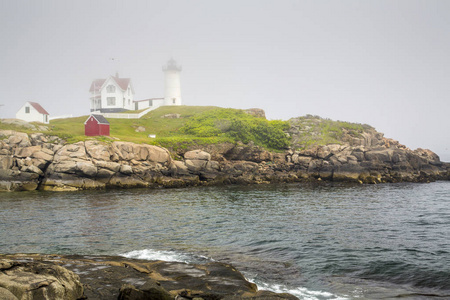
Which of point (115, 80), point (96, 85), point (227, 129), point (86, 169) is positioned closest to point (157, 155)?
point (86, 169)

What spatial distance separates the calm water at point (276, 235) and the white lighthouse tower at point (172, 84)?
74098mm

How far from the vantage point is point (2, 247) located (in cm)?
1952

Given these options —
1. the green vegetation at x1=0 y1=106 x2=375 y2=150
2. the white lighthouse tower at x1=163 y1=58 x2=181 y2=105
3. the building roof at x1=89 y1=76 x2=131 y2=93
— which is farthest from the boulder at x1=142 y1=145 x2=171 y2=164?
the white lighthouse tower at x1=163 y1=58 x2=181 y2=105

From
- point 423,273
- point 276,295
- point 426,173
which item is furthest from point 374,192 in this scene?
point 276,295

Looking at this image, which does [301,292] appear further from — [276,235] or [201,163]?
[201,163]

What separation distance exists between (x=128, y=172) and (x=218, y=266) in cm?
3756

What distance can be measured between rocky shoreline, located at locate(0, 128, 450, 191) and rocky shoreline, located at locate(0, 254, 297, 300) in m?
33.9

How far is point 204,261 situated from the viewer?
17.0 metres

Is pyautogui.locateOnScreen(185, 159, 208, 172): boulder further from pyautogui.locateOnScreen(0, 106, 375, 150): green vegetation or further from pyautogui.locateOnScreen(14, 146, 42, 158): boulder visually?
pyautogui.locateOnScreen(14, 146, 42, 158): boulder

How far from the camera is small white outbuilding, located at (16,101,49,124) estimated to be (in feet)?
268

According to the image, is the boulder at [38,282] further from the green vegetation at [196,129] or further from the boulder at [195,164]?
the green vegetation at [196,129]

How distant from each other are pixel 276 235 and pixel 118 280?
11.9m

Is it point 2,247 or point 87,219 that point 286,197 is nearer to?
point 87,219

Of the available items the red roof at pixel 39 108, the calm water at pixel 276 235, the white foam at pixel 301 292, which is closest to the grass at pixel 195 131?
the red roof at pixel 39 108
